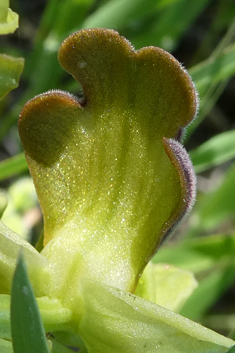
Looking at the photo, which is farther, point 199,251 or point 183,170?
point 199,251

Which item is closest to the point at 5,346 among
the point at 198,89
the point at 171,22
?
the point at 198,89

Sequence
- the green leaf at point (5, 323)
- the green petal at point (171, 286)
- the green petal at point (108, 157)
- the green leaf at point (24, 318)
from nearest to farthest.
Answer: the green leaf at point (24, 318), the green leaf at point (5, 323), the green petal at point (108, 157), the green petal at point (171, 286)

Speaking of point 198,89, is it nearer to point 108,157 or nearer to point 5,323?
point 108,157

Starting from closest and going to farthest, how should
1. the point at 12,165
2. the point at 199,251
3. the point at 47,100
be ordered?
the point at 47,100, the point at 12,165, the point at 199,251

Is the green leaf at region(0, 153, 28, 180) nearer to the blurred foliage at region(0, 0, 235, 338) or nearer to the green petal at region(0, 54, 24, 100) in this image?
the blurred foliage at region(0, 0, 235, 338)

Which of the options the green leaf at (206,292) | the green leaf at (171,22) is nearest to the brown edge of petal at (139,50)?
the green leaf at (206,292)

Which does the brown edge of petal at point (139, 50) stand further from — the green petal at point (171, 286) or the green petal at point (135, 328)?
the green petal at point (171, 286)

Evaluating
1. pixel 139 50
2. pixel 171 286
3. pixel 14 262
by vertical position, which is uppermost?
pixel 139 50
